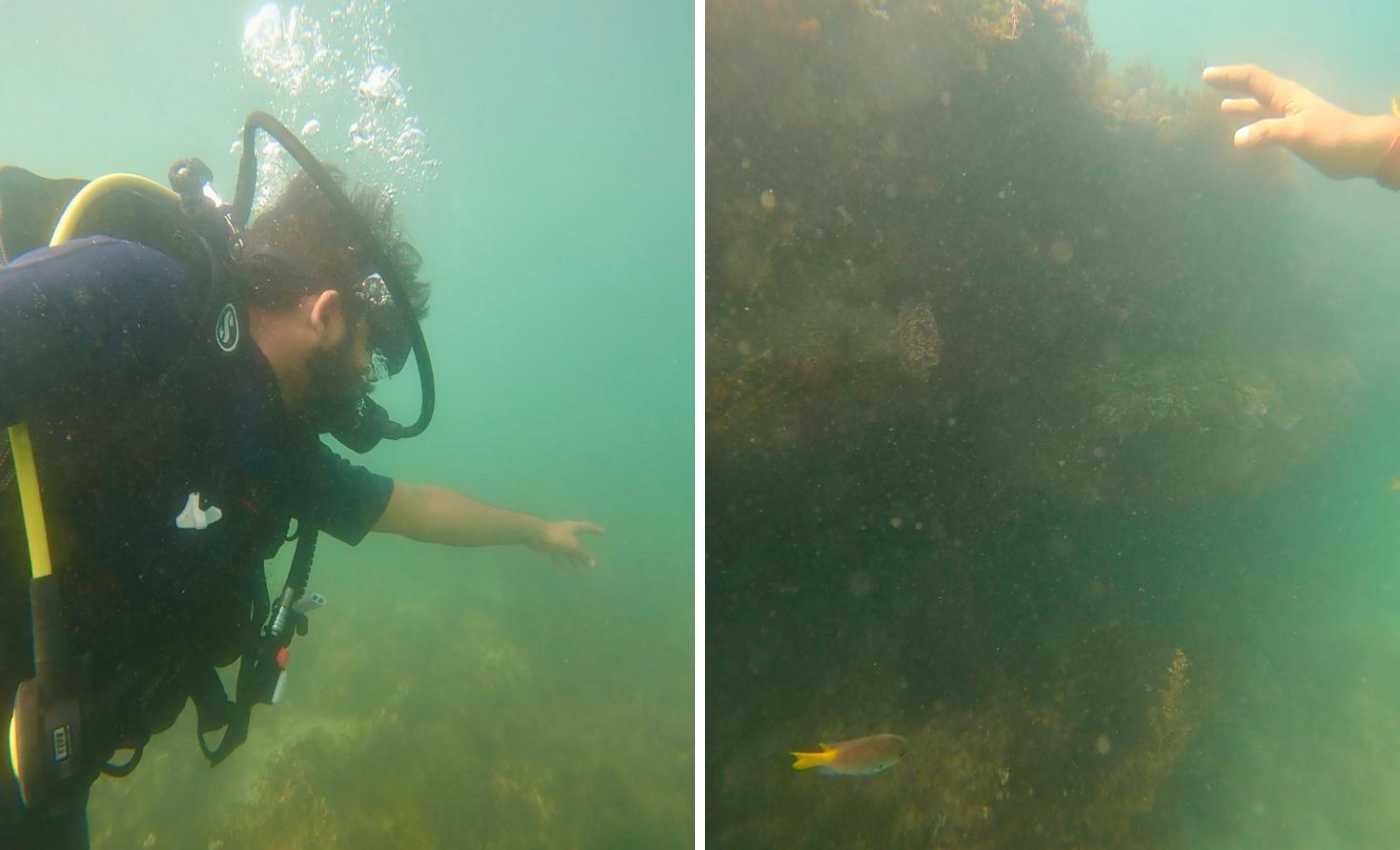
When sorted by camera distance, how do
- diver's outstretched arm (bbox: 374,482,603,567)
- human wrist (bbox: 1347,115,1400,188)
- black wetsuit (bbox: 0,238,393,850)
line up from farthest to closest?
diver's outstretched arm (bbox: 374,482,603,567) < human wrist (bbox: 1347,115,1400,188) < black wetsuit (bbox: 0,238,393,850)

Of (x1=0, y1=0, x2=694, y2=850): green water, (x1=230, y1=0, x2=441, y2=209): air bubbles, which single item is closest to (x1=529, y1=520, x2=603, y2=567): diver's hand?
(x1=0, y1=0, x2=694, y2=850): green water

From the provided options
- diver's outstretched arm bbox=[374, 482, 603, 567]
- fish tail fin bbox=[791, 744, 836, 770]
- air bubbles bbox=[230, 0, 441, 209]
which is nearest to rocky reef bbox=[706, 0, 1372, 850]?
fish tail fin bbox=[791, 744, 836, 770]

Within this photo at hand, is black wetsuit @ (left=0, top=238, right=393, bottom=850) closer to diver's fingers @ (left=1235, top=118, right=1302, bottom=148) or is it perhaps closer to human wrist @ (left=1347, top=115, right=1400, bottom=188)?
diver's fingers @ (left=1235, top=118, right=1302, bottom=148)

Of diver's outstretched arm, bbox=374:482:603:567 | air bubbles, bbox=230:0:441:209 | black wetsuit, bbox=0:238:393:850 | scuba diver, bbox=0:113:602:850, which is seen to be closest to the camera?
black wetsuit, bbox=0:238:393:850

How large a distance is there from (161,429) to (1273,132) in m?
4.02

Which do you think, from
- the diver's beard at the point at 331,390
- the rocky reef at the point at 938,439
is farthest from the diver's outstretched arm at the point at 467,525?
the rocky reef at the point at 938,439

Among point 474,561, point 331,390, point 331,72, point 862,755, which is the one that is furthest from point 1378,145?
point 331,72

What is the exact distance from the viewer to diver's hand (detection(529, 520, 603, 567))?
465 centimetres

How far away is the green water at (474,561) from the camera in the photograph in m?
8.18

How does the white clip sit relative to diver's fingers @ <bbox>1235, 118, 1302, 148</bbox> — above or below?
below

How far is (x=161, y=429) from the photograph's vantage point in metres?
2.28

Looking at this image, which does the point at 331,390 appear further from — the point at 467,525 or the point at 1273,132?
the point at 1273,132

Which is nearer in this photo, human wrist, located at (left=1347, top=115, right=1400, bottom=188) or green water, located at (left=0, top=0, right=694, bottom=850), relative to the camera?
human wrist, located at (left=1347, top=115, right=1400, bottom=188)

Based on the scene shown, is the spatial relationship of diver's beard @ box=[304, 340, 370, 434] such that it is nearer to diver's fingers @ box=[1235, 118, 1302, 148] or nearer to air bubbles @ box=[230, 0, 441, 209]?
diver's fingers @ box=[1235, 118, 1302, 148]
